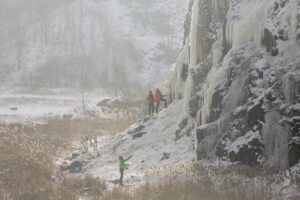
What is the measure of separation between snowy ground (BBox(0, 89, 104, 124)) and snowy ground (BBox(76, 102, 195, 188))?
13.1 metres

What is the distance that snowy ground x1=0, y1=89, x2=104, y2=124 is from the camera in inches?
1176

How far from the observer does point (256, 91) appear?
31.3ft

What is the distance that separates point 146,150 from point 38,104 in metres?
28.0

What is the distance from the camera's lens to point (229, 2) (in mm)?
13094

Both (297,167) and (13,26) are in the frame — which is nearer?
(297,167)

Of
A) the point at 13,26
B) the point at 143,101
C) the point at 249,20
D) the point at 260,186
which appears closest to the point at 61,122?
the point at 143,101

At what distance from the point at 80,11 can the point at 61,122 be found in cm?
4893

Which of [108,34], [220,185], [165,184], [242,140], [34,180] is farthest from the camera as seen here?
[108,34]

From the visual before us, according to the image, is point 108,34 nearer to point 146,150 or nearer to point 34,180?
point 146,150

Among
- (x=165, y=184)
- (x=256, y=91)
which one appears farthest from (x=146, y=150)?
(x=256, y=91)

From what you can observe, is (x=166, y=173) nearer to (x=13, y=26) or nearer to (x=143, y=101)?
(x=143, y=101)

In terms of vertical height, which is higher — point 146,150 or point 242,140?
point 242,140

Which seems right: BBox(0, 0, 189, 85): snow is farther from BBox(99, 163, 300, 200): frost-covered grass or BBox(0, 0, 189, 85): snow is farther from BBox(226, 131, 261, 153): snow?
BBox(99, 163, 300, 200): frost-covered grass

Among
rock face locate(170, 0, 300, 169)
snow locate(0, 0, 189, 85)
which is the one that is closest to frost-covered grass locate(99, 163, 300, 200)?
rock face locate(170, 0, 300, 169)
